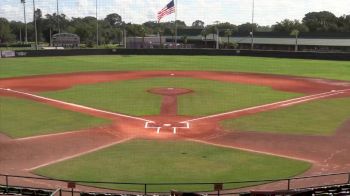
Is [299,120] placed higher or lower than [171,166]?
higher

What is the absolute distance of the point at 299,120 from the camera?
26.0m

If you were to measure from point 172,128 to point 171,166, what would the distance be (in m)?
6.38

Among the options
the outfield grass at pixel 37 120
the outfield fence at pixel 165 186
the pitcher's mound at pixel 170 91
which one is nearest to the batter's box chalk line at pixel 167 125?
the outfield grass at pixel 37 120

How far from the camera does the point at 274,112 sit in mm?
28359

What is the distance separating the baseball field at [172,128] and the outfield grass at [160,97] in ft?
0.27

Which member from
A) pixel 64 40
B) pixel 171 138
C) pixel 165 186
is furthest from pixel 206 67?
pixel 64 40

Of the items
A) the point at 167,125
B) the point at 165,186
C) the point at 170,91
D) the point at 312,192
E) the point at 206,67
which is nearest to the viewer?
the point at 312,192

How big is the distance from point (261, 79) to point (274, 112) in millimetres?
18545

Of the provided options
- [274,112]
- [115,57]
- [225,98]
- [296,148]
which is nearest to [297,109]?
[274,112]

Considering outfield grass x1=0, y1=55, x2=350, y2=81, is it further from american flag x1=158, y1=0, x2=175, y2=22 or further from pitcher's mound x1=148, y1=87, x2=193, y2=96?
pitcher's mound x1=148, y1=87, x2=193, y2=96

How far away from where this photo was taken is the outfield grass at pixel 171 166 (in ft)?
52.7

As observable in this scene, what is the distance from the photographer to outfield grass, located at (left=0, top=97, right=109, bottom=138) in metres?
23.4

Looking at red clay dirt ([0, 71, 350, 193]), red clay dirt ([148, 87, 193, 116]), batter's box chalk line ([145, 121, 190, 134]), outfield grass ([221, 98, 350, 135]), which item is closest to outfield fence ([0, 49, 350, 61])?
red clay dirt ([148, 87, 193, 116])

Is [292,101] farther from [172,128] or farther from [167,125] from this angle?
[172,128]
